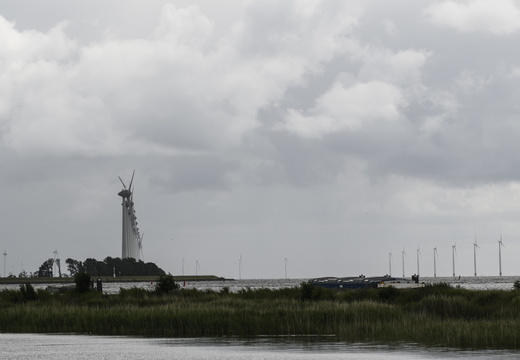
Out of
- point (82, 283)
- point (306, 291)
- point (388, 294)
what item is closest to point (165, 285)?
point (82, 283)

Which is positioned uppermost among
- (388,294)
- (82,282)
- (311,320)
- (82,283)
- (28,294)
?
(82,282)

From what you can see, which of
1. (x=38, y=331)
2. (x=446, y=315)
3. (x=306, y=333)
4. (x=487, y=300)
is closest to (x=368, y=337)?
(x=306, y=333)

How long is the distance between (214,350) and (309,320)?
1298cm

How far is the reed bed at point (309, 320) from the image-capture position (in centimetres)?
5859

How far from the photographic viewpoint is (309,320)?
65.9 metres

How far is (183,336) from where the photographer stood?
6525cm

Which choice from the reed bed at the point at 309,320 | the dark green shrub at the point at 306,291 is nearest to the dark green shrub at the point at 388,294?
the dark green shrub at the point at 306,291

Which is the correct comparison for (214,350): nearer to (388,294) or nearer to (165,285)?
(388,294)

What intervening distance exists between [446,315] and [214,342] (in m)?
18.6

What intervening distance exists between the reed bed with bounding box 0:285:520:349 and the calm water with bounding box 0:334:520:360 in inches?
142

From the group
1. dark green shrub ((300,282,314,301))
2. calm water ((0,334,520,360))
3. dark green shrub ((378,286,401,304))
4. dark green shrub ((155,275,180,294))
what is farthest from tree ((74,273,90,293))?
calm water ((0,334,520,360))

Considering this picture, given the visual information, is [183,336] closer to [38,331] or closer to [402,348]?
[38,331]

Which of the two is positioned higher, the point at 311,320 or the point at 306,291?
the point at 306,291

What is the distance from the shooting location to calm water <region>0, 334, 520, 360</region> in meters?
50.2
